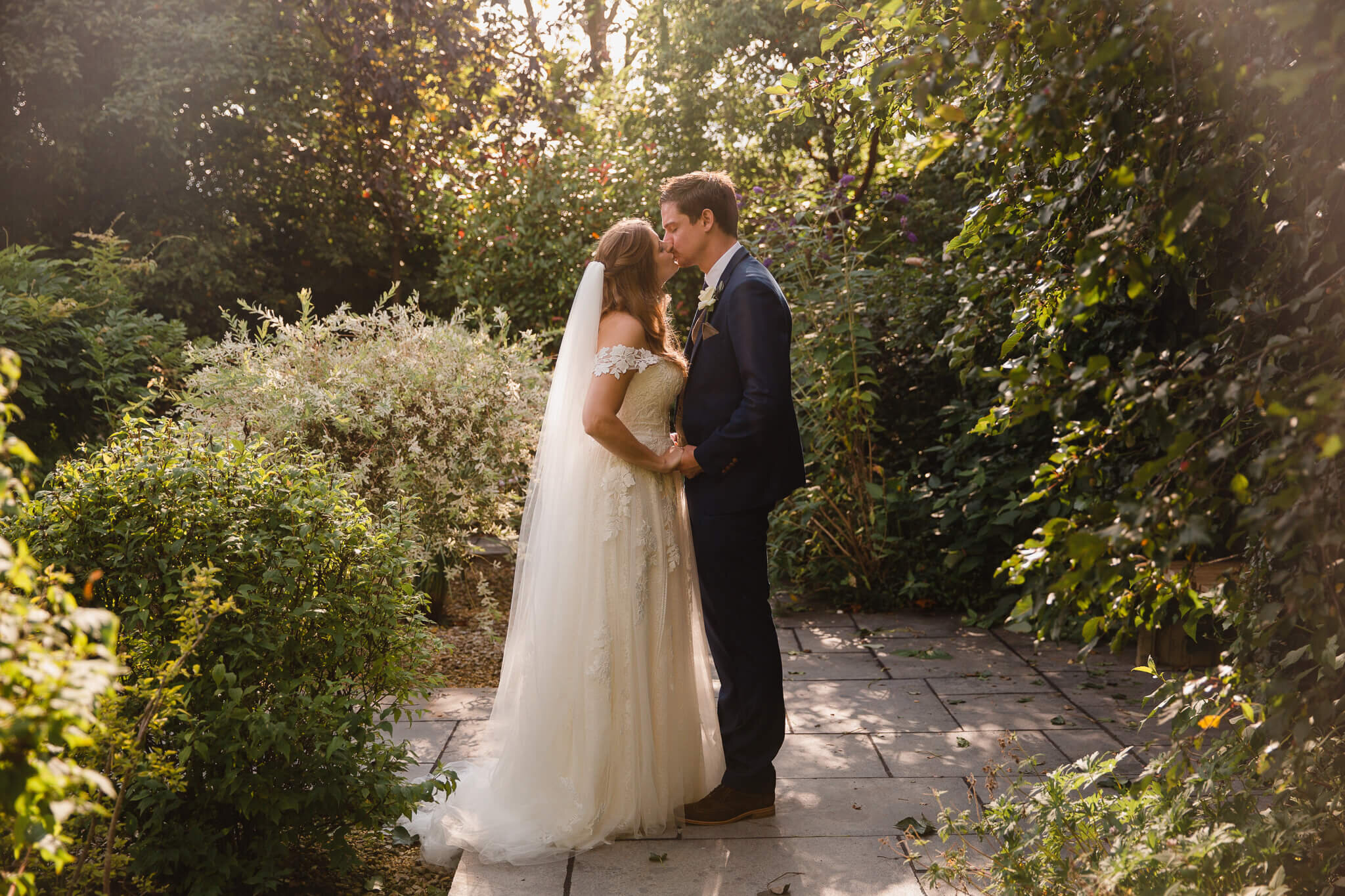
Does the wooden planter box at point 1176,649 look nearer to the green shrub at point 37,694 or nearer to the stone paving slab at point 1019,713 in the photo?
the stone paving slab at point 1019,713

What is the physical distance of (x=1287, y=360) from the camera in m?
1.93

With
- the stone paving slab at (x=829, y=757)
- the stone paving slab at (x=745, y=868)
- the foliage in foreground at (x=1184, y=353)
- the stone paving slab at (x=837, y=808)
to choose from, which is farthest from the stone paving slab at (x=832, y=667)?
the foliage in foreground at (x=1184, y=353)

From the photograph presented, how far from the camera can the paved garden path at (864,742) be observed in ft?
9.41

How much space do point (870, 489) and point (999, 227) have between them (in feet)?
12.1

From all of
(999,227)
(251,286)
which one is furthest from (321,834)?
(251,286)

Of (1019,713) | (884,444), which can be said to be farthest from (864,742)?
(884,444)

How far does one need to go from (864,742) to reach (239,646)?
237 cm

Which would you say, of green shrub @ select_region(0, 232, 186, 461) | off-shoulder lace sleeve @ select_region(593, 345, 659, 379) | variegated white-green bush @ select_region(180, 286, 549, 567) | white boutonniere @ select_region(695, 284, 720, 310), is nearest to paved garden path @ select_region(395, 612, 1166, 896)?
variegated white-green bush @ select_region(180, 286, 549, 567)

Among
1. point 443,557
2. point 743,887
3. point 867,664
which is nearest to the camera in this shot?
point 743,887

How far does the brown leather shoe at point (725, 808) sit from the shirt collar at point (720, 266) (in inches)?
64.1

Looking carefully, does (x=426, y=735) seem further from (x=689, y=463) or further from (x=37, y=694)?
(x=37, y=694)

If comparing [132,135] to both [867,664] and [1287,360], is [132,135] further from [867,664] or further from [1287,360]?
[1287,360]

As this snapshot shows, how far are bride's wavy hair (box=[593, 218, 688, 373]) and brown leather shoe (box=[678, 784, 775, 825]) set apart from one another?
139 cm

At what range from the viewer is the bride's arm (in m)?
3.15
